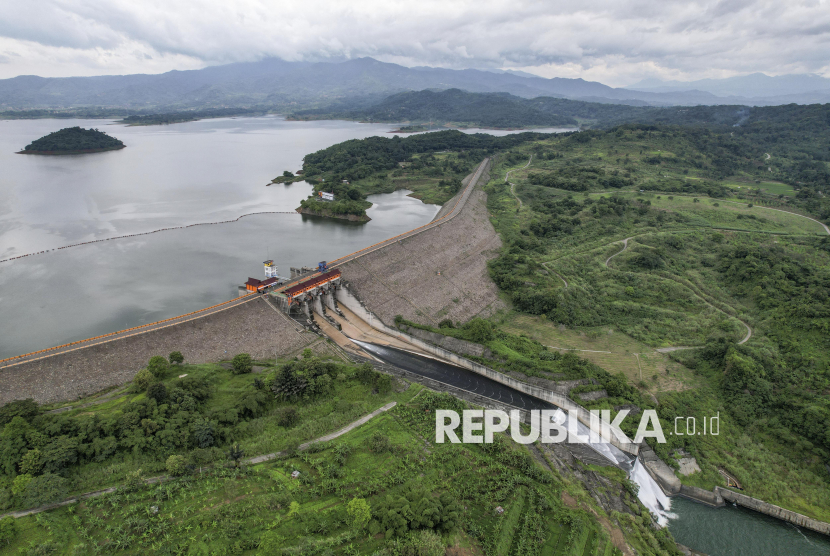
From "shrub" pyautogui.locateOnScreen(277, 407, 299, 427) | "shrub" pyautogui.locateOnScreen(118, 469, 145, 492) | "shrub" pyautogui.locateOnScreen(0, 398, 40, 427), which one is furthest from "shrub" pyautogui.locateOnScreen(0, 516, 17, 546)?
"shrub" pyautogui.locateOnScreen(277, 407, 299, 427)

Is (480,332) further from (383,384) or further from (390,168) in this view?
(390,168)

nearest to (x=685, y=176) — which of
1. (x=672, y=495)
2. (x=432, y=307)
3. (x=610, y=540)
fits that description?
(x=432, y=307)

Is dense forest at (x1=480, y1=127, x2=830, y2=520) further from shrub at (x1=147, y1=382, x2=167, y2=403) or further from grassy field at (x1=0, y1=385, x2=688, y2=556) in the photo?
shrub at (x1=147, y1=382, x2=167, y2=403)

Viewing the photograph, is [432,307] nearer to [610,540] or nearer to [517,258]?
[517,258]

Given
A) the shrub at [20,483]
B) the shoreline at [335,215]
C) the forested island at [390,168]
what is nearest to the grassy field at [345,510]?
the shrub at [20,483]

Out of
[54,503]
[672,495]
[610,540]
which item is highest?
[54,503]

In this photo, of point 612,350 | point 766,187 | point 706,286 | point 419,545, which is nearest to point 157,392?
point 419,545
